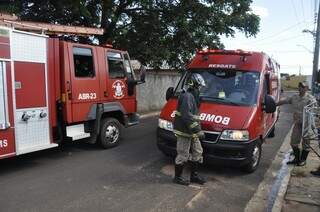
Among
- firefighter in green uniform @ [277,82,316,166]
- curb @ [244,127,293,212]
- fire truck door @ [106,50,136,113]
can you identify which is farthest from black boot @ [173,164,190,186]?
fire truck door @ [106,50,136,113]

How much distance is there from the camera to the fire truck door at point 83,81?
858 cm

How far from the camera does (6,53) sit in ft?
22.8

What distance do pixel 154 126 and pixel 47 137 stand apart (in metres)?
6.68

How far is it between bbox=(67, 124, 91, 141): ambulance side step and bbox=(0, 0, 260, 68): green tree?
251 inches

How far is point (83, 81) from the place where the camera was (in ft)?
28.9

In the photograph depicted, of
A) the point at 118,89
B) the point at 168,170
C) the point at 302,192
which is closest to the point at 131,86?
the point at 118,89

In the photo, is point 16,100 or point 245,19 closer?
point 16,100

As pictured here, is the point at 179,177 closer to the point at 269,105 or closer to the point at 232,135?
the point at 232,135

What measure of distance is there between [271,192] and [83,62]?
15.8 feet

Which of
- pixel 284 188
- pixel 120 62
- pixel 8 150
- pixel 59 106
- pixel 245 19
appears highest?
pixel 245 19

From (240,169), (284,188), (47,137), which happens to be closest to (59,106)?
(47,137)

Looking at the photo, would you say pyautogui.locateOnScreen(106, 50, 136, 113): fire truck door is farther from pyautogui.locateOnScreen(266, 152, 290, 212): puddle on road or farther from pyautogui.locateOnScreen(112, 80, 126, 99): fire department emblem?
pyautogui.locateOnScreen(266, 152, 290, 212): puddle on road

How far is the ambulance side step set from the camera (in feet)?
28.2

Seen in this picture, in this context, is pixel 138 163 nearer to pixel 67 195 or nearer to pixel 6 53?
pixel 67 195
